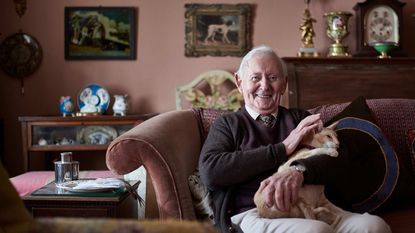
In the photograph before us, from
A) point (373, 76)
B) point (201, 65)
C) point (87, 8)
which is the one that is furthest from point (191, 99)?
point (373, 76)

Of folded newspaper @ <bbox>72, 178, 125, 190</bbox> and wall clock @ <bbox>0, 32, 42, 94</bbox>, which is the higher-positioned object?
wall clock @ <bbox>0, 32, 42, 94</bbox>

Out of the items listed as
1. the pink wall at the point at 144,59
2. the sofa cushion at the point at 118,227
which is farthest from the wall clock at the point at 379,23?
the sofa cushion at the point at 118,227

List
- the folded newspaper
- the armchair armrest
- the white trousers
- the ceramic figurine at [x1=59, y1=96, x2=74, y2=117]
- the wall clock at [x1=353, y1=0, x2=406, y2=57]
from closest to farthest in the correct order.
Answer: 1. the white trousers
2. the armchair armrest
3. the folded newspaper
4. the ceramic figurine at [x1=59, y1=96, x2=74, y2=117]
5. the wall clock at [x1=353, y1=0, x2=406, y2=57]

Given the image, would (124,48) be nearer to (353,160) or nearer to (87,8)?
(87,8)

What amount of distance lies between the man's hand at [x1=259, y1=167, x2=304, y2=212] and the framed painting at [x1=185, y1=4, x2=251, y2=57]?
94.1 inches

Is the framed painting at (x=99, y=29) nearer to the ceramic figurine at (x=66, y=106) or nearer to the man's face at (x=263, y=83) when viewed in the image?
the ceramic figurine at (x=66, y=106)

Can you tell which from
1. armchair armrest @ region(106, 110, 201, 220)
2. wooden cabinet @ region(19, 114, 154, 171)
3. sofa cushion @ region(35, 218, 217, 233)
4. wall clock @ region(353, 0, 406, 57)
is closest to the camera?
sofa cushion @ region(35, 218, 217, 233)

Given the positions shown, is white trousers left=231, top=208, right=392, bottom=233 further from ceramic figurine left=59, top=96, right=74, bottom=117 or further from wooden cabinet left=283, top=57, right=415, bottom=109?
ceramic figurine left=59, top=96, right=74, bottom=117

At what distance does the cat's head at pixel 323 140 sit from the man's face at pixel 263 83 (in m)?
0.23

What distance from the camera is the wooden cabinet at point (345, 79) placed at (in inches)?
136

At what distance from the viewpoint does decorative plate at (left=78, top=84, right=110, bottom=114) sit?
3664 mm

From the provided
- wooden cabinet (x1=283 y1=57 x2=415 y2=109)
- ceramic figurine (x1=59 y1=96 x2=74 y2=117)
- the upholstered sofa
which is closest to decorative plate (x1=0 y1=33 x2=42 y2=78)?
ceramic figurine (x1=59 y1=96 x2=74 y2=117)

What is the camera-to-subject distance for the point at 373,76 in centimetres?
352

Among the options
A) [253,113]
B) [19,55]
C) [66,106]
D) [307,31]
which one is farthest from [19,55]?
[253,113]
